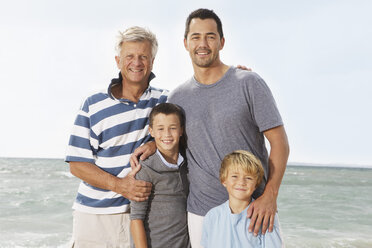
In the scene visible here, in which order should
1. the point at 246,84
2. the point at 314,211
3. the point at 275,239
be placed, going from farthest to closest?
1. the point at 314,211
2. the point at 246,84
3. the point at 275,239

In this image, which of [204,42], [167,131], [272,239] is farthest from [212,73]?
[272,239]

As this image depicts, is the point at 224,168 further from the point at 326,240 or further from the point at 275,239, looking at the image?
the point at 326,240

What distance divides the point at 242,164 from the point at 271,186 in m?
0.25

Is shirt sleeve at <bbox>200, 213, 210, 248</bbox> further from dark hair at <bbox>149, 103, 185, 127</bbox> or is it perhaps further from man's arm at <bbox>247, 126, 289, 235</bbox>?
dark hair at <bbox>149, 103, 185, 127</bbox>

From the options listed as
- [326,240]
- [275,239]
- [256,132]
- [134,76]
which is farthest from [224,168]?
[326,240]

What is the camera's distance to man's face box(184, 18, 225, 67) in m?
2.54

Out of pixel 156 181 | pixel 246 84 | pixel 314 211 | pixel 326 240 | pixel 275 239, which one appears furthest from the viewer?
pixel 314 211

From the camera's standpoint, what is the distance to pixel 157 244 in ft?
8.23

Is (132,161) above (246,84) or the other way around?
the other way around

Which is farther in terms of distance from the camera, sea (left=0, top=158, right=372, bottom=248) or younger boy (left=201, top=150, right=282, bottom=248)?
sea (left=0, top=158, right=372, bottom=248)

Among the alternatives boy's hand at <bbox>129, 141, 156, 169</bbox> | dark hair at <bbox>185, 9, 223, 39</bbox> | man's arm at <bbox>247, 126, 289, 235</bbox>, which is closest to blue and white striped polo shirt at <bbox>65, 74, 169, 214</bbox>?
boy's hand at <bbox>129, 141, 156, 169</bbox>

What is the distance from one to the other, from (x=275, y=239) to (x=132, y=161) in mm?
1100

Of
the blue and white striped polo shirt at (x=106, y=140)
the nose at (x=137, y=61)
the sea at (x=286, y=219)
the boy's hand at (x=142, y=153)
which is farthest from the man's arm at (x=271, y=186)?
the sea at (x=286, y=219)

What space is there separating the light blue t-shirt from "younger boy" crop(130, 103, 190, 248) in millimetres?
285
